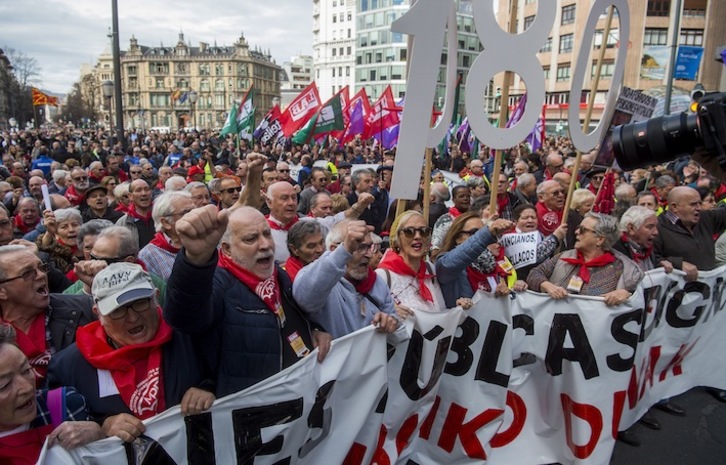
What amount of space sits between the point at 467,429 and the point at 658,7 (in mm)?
51710

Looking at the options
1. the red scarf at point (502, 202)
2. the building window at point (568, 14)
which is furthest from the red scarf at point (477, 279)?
the building window at point (568, 14)

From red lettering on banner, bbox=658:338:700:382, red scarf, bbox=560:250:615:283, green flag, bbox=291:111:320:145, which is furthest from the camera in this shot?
green flag, bbox=291:111:320:145

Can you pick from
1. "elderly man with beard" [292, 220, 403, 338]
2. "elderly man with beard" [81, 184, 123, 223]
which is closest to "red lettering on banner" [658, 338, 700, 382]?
"elderly man with beard" [292, 220, 403, 338]

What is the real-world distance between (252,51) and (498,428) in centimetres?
13604

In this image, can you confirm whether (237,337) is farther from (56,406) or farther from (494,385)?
(494,385)

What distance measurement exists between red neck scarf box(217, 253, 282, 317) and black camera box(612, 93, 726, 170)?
195 centimetres

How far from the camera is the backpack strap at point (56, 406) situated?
1950mm

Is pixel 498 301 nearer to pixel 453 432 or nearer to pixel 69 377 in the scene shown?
pixel 453 432

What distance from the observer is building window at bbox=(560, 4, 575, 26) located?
49094 mm

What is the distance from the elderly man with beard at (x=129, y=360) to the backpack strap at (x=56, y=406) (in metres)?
0.10

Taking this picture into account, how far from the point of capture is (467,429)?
130 inches

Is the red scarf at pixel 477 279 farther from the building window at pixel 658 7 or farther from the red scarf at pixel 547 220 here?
the building window at pixel 658 7

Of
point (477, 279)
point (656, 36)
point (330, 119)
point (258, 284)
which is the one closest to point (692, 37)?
point (656, 36)

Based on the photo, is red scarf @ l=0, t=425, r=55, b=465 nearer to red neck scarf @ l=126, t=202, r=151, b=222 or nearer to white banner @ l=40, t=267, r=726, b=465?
white banner @ l=40, t=267, r=726, b=465
